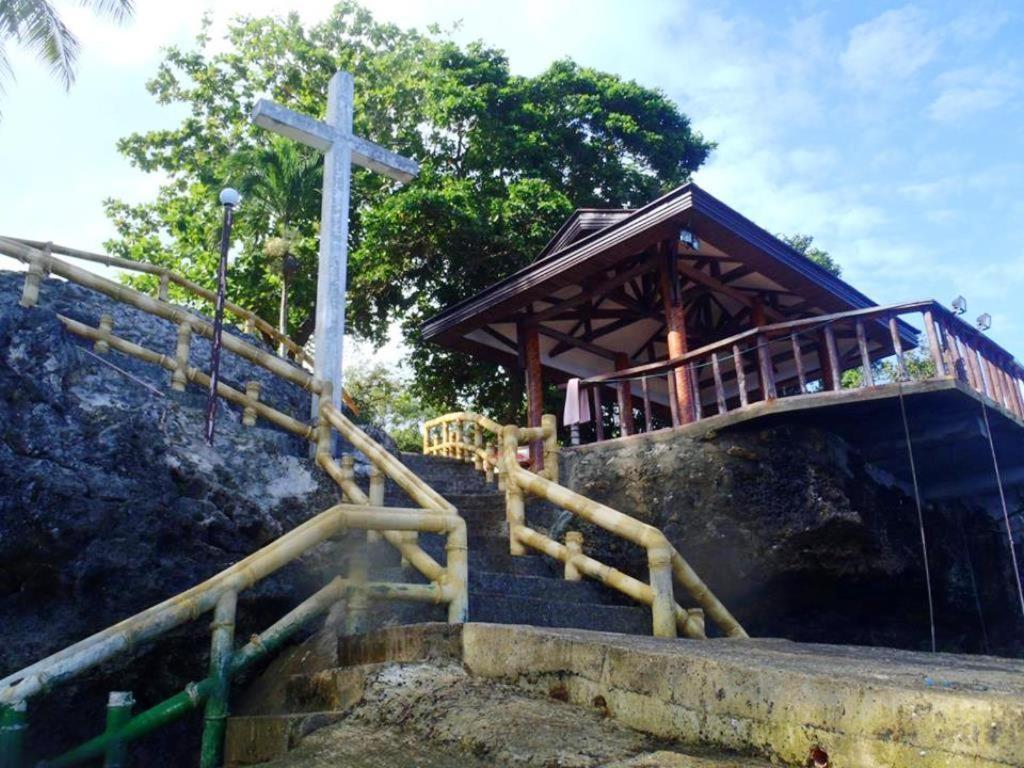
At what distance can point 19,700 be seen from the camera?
3209mm

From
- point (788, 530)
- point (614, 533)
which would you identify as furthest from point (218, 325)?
point (788, 530)

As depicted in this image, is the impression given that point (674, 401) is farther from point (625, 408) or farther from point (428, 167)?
point (428, 167)

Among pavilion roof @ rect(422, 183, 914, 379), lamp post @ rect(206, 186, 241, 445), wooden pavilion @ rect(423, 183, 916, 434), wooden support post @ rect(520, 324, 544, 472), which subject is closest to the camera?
lamp post @ rect(206, 186, 241, 445)

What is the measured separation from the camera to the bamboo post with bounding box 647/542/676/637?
552 cm

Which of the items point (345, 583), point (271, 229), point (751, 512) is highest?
point (271, 229)

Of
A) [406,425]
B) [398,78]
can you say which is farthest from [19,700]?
[406,425]

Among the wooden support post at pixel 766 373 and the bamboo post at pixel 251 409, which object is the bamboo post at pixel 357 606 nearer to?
the bamboo post at pixel 251 409

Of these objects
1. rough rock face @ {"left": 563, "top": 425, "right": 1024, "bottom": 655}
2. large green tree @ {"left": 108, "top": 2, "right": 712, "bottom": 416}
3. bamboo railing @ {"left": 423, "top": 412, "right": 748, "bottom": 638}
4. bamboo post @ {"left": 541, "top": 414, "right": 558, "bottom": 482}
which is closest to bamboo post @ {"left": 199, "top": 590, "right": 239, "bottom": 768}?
bamboo railing @ {"left": 423, "top": 412, "right": 748, "bottom": 638}

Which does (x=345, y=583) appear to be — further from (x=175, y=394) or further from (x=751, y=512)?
(x=751, y=512)

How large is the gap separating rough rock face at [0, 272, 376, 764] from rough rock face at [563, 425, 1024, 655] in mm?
3224

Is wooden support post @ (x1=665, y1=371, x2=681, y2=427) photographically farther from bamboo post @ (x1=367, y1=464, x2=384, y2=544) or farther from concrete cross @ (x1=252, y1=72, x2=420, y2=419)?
bamboo post @ (x1=367, y1=464, x2=384, y2=544)

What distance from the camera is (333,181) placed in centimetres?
880

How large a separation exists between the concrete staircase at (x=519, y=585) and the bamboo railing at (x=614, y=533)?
16 cm

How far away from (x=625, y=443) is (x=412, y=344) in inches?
500
